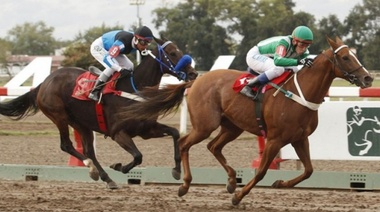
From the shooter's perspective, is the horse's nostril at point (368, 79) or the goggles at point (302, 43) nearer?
the horse's nostril at point (368, 79)

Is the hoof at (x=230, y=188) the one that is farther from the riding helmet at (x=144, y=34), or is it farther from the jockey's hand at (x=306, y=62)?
the riding helmet at (x=144, y=34)

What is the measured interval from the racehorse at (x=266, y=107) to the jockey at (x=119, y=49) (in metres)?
0.45

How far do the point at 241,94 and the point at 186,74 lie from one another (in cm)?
81

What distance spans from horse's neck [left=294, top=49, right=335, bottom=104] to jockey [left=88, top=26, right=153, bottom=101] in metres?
1.90

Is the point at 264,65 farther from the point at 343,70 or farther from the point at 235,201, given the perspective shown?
the point at 235,201

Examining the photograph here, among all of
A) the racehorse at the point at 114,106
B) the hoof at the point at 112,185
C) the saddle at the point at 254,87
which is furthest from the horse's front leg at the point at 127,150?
the saddle at the point at 254,87

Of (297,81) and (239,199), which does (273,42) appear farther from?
(239,199)

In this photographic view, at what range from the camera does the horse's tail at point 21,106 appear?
434 inches

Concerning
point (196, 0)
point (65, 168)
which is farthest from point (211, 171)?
point (196, 0)

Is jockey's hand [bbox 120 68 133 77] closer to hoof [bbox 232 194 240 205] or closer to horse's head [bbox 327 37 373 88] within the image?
hoof [bbox 232 194 240 205]

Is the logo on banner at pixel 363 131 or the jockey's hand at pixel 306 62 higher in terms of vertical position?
the jockey's hand at pixel 306 62

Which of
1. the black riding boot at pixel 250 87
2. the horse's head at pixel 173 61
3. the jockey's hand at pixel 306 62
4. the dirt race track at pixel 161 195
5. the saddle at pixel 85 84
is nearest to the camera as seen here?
the dirt race track at pixel 161 195

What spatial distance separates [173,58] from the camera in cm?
986

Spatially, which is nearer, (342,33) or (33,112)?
(33,112)
